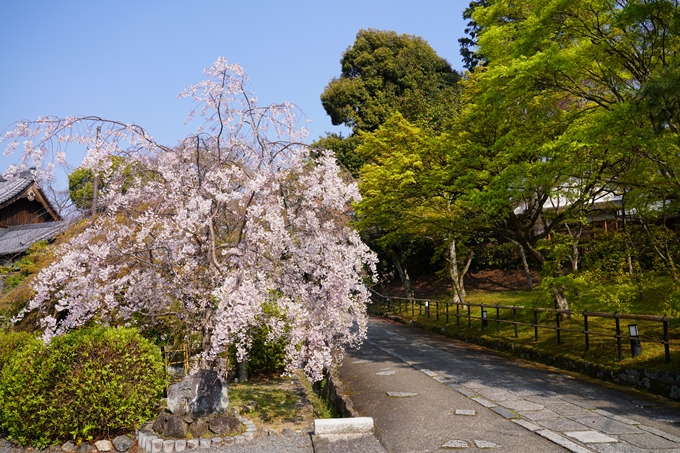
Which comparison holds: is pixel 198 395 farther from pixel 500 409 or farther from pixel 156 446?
pixel 500 409

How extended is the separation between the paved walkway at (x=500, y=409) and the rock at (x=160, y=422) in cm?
306

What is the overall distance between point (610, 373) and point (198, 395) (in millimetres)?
7733

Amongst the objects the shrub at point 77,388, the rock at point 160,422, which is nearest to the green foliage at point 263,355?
the shrub at point 77,388

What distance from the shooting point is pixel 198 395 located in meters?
7.57

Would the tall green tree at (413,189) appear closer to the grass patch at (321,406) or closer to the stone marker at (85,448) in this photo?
the grass patch at (321,406)

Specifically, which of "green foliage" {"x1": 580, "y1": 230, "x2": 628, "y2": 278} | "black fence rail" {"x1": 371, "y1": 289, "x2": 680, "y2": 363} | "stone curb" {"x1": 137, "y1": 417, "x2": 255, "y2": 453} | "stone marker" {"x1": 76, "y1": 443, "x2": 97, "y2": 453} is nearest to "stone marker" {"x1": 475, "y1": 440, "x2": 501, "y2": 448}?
"stone curb" {"x1": 137, "y1": 417, "x2": 255, "y2": 453}

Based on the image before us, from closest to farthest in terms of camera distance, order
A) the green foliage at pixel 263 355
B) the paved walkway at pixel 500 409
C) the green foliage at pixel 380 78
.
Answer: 1. the paved walkway at pixel 500 409
2. the green foliage at pixel 263 355
3. the green foliage at pixel 380 78

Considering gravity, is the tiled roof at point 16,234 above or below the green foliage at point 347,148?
below

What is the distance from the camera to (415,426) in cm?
689

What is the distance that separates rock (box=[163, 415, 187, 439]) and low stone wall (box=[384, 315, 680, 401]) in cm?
784

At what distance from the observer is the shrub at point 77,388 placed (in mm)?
7090

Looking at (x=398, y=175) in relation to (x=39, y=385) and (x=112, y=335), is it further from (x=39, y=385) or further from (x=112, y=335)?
(x=39, y=385)

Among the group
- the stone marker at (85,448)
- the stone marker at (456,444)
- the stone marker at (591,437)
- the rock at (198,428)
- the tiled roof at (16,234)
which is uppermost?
the tiled roof at (16,234)

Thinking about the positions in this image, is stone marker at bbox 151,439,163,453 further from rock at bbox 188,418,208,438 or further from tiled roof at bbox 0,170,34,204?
tiled roof at bbox 0,170,34,204
